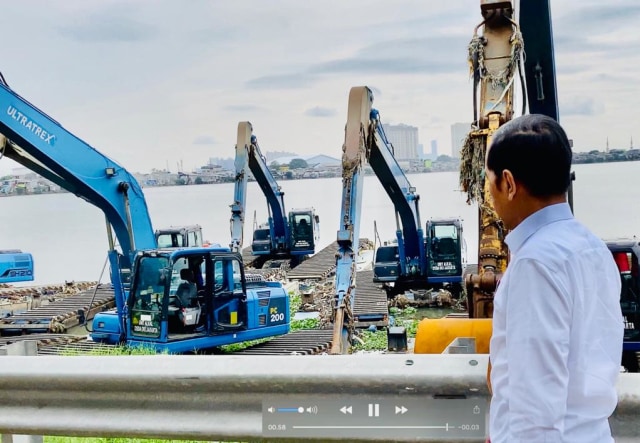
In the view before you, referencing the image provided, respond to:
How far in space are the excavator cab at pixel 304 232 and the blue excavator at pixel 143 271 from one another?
17.4 m

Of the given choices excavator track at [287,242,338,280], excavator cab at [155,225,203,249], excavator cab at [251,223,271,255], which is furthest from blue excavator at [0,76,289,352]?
excavator cab at [251,223,271,255]

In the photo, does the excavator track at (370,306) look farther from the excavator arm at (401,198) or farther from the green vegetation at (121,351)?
the green vegetation at (121,351)

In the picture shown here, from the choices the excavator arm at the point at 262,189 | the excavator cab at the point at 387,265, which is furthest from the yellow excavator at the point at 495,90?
the excavator arm at the point at 262,189

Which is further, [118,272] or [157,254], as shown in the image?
[118,272]

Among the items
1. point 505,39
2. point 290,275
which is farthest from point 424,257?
point 505,39

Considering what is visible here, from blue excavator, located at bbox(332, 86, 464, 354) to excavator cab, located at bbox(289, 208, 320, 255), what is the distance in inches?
376

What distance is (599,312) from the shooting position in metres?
2.23

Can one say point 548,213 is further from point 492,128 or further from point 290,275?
point 290,275

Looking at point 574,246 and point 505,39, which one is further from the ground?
point 505,39

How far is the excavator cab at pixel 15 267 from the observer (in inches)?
915

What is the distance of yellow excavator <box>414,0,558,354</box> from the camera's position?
8531 millimetres

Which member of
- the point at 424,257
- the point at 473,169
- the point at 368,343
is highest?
the point at 473,169

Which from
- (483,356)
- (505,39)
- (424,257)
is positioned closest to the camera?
(483,356)

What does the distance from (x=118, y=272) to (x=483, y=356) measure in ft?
45.0
